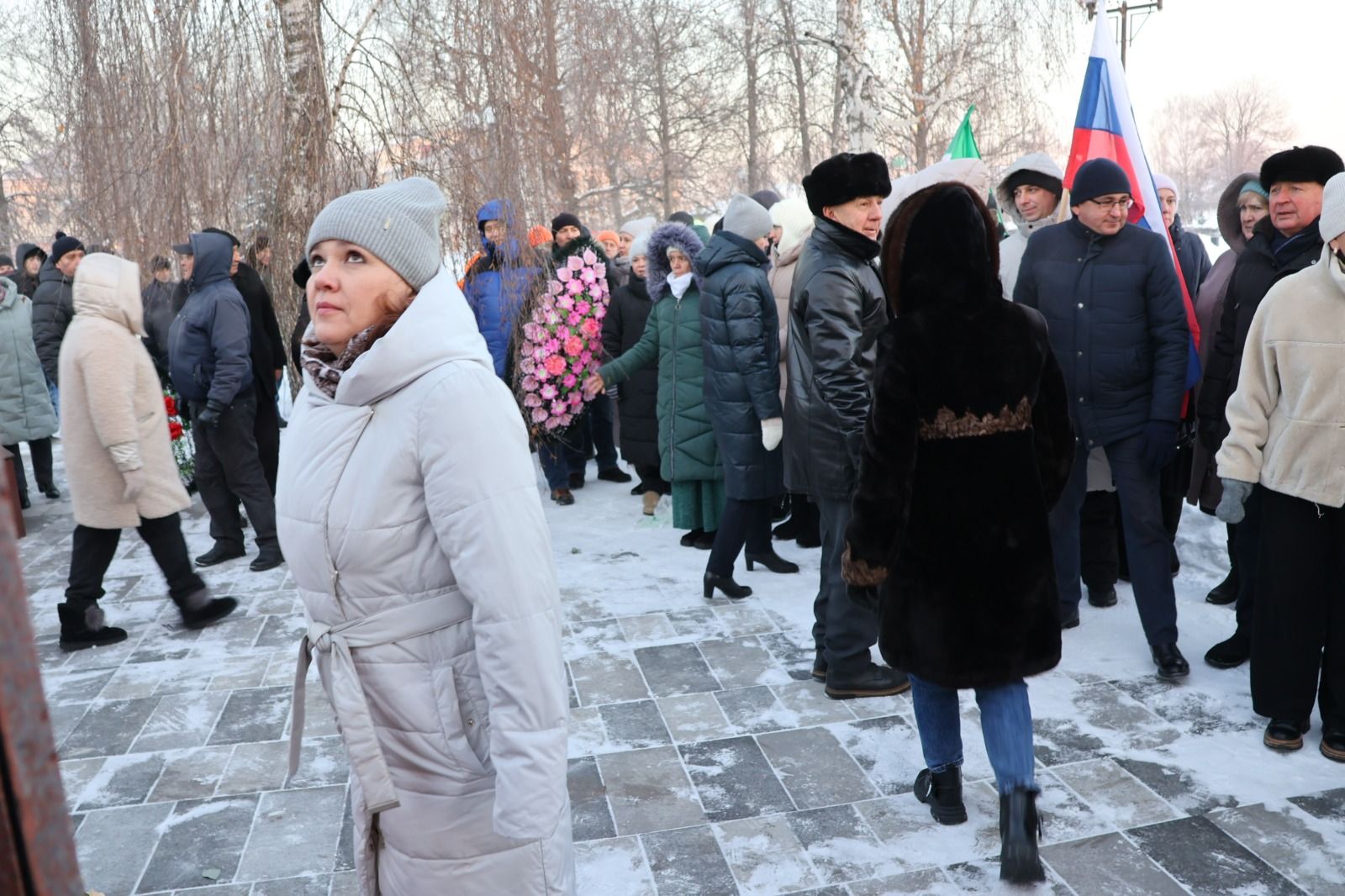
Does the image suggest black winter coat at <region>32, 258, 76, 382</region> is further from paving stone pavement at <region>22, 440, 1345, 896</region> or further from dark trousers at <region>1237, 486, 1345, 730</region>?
dark trousers at <region>1237, 486, 1345, 730</region>

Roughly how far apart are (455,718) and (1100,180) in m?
3.92

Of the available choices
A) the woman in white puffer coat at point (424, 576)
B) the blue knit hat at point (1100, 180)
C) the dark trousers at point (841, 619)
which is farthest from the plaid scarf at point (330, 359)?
the blue knit hat at point (1100, 180)

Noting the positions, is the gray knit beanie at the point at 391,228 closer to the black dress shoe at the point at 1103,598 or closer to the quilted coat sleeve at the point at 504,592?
the quilted coat sleeve at the point at 504,592

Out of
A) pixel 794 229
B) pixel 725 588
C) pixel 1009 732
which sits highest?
pixel 794 229

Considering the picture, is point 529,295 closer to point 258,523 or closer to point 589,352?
point 589,352

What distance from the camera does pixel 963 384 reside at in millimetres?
3398

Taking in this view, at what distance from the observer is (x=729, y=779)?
4184 millimetres

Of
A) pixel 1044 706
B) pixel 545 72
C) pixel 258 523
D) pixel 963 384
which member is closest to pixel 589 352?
pixel 545 72

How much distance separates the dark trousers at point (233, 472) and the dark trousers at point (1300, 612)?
230 inches

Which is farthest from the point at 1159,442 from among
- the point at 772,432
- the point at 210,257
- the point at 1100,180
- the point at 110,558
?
the point at 210,257

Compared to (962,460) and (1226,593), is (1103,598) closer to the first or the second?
(1226,593)

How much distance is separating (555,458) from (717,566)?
9.80 feet

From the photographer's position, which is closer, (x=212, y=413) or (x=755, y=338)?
(x=755, y=338)

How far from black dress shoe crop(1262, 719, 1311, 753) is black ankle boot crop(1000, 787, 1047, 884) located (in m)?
1.42
